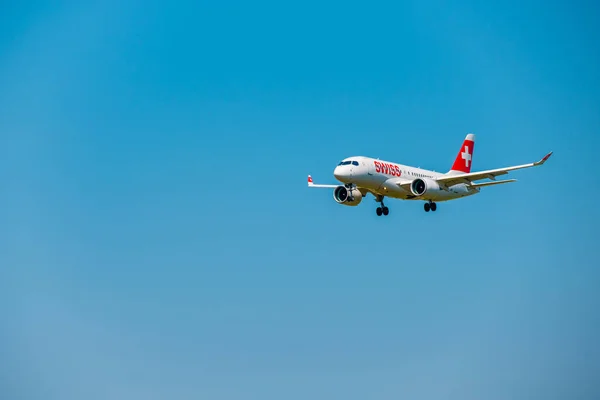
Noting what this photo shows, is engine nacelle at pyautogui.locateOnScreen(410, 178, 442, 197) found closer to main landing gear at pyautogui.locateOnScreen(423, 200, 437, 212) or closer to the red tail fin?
main landing gear at pyautogui.locateOnScreen(423, 200, 437, 212)

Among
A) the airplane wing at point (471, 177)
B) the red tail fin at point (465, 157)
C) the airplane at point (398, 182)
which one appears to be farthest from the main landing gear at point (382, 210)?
the red tail fin at point (465, 157)

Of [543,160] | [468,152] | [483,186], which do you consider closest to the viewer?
[543,160]

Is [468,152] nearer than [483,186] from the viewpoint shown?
No

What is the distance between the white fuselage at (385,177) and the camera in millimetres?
69188

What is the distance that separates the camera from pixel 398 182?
72125 millimetres

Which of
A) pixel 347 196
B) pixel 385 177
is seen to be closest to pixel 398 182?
pixel 385 177

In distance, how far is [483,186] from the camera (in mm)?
75562

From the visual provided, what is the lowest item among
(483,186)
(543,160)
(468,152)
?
(543,160)

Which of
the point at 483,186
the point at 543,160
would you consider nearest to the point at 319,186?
the point at 483,186

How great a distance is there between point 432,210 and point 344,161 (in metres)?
10.8

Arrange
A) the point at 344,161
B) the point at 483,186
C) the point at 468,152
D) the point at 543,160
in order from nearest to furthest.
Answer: the point at 543,160, the point at 344,161, the point at 483,186, the point at 468,152

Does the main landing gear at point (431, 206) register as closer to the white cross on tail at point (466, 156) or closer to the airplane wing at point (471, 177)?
the airplane wing at point (471, 177)

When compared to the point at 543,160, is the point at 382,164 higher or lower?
higher

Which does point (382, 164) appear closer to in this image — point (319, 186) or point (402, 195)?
point (402, 195)
